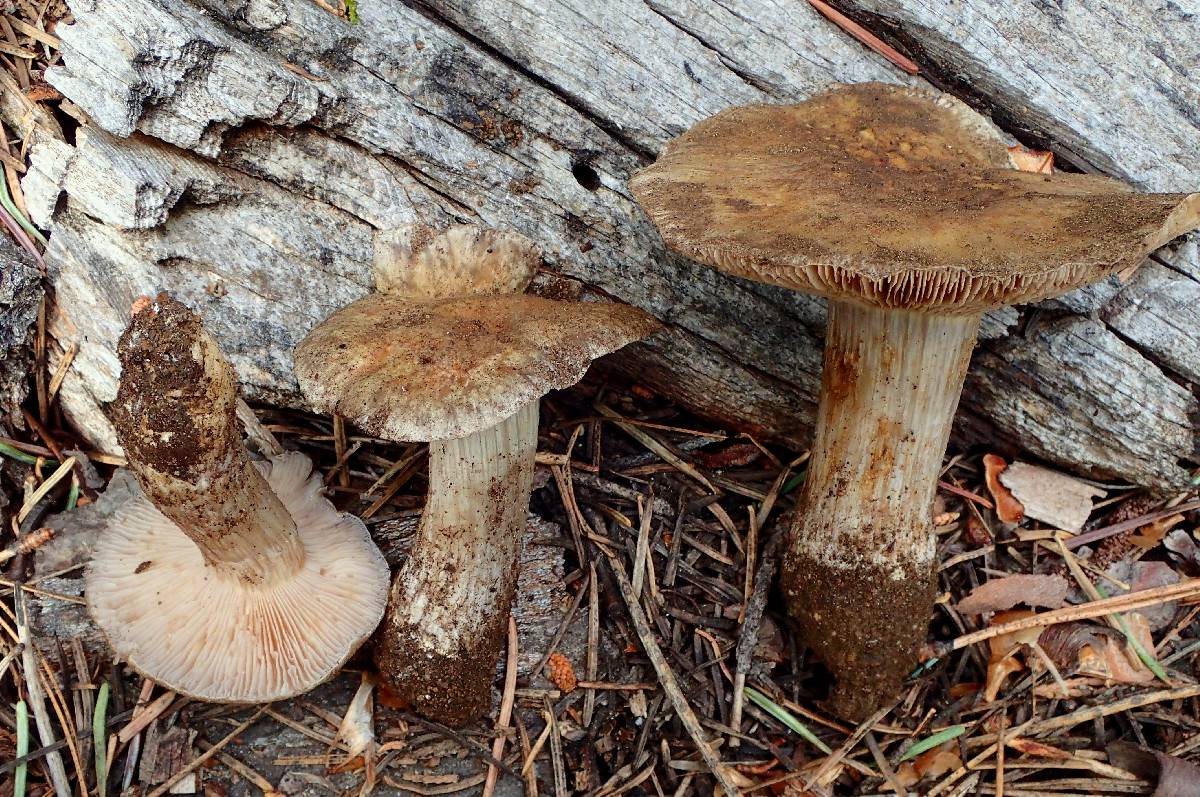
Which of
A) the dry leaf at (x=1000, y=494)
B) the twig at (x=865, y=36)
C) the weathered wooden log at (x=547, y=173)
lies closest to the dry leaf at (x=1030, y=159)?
the weathered wooden log at (x=547, y=173)

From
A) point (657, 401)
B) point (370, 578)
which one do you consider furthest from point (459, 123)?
point (370, 578)

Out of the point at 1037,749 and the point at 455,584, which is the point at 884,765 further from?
the point at 455,584

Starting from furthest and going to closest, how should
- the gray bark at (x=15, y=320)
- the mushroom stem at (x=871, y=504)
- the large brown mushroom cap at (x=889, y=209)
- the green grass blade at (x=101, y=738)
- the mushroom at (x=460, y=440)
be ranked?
the gray bark at (x=15, y=320), the mushroom stem at (x=871, y=504), the green grass blade at (x=101, y=738), the mushroom at (x=460, y=440), the large brown mushroom cap at (x=889, y=209)

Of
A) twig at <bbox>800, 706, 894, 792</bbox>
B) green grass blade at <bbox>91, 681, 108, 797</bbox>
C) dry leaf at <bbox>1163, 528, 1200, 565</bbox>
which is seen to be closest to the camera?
green grass blade at <bbox>91, 681, 108, 797</bbox>

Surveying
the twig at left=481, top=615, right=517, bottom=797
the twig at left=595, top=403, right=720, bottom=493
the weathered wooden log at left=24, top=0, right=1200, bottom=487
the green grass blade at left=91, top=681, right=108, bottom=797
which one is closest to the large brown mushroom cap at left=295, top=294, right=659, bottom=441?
the weathered wooden log at left=24, top=0, right=1200, bottom=487

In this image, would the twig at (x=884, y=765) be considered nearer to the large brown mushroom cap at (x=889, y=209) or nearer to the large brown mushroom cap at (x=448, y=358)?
the large brown mushroom cap at (x=889, y=209)

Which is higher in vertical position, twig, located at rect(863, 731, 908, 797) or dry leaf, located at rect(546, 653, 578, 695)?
dry leaf, located at rect(546, 653, 578, 695)

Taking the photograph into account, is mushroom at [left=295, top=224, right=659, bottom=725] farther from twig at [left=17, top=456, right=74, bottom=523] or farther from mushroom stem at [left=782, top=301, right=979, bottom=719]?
twig at [left=17, top=456, right=74, bottom=523]
